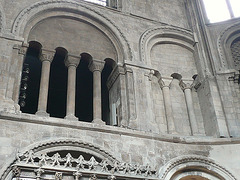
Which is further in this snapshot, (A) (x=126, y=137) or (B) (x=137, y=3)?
(B) (x=137, y=3)

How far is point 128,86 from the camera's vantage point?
10.8m

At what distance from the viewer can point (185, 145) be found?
1015 centimetres

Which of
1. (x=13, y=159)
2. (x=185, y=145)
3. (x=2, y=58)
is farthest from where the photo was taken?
(x=185, y=145)

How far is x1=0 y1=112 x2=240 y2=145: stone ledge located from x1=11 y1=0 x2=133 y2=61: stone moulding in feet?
9.50

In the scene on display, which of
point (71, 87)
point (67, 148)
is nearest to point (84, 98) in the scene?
point (71, 87)

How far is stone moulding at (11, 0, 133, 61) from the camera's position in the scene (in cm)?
1044

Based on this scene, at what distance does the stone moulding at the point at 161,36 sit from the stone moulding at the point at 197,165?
3.66 m

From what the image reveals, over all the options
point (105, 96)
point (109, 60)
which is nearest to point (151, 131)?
point (109, 60)

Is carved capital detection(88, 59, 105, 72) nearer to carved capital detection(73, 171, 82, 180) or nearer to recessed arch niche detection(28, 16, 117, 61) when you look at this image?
recessed arch niche detection(28, 16, 117, 61)

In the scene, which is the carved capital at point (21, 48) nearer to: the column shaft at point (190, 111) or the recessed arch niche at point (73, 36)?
the recessed arch niche at point (73, 36)

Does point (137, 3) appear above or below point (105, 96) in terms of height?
above

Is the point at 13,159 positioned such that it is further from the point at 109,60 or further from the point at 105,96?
the point at 105,96

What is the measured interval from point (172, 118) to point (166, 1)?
538cm

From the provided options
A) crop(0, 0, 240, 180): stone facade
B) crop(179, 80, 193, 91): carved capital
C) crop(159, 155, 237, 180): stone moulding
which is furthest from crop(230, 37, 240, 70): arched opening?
crop(159, 155, 237, 180): stone moulding
